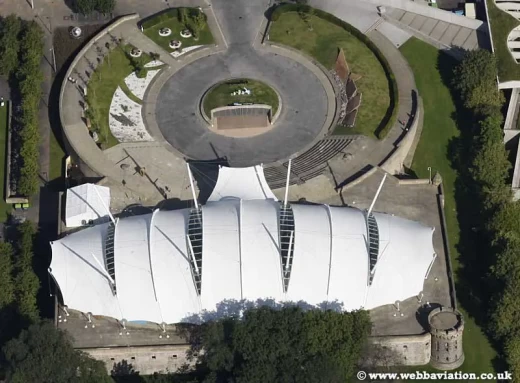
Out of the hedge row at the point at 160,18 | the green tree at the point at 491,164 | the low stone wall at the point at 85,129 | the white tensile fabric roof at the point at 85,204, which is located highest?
the hedge row at the point at 160,18

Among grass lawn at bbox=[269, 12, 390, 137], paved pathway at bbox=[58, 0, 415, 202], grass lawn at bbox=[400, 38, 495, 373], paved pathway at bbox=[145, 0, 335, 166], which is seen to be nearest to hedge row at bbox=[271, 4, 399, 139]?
grass lawn at bbox=[269, 12, 390, 137]

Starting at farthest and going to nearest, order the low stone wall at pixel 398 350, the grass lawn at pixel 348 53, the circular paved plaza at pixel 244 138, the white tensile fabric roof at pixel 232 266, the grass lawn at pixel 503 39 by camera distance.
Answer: the grass lawn at pixel 503 39, the grass lawn at pixel 348 53, the circular paved plaza at pixel 244 138, the white tensile fabric roof at pixel 232 266, the low stone wall at pixel 398 350

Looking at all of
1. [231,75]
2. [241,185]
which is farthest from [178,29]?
[241,185]

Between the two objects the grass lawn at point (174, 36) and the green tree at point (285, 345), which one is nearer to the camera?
the green tree at point (285, 345)

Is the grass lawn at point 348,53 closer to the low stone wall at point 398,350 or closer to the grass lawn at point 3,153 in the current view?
the low stone wall at point 398,350

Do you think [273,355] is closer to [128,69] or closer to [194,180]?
[194,180]

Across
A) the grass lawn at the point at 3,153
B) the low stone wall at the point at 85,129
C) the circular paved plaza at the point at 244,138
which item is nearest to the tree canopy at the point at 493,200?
the circular paved plaza at the point at 244,138

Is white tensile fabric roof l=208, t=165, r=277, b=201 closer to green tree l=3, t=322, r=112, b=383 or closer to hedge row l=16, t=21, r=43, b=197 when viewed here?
hedge row l=16, t=21, r=43, b=197
